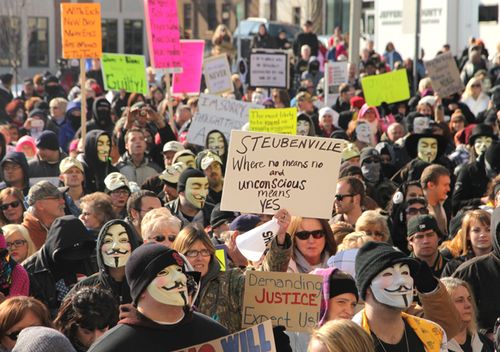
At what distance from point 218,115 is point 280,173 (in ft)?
27.6

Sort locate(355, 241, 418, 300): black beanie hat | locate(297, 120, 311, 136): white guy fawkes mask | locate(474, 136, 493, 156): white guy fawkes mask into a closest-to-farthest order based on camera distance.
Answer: locate(355, 241, 418, 300): black beanie hat < locate(474, 136, 493, 156): white guy fawkes mask < locate(297, 120, 311, 136): white guy fawkes mask

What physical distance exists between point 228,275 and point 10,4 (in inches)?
1381

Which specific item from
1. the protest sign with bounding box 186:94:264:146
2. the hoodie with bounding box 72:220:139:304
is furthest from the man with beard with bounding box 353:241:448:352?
the protest sign with bounding box 186:94:264:146

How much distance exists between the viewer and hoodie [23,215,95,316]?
25.3 ft

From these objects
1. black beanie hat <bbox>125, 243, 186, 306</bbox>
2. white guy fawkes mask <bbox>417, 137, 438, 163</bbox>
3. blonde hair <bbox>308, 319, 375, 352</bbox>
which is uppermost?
black beanie hat <bbox>125, 243, 186, 306</bbox>

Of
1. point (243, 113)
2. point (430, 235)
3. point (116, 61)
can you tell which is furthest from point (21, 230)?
point (116, 61)

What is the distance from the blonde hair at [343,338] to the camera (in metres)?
4.68

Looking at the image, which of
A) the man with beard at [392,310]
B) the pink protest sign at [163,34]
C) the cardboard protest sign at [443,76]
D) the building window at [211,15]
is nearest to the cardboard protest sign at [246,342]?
the man with beard at [392,310]

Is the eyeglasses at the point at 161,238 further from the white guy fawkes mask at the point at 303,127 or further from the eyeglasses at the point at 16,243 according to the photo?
the white guy fawkes mask at the point at 303,127

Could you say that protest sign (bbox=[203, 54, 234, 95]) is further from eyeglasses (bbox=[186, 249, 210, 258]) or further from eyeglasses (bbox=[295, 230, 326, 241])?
eyeglasses (bbox=[186, 249, 210, 258])

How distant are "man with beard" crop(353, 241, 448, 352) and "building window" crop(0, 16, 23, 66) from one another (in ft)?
110

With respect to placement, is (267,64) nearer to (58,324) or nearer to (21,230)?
(21,230)

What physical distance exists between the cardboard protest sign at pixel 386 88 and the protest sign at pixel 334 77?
9.41ft

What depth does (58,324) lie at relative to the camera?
6195 millimetres
